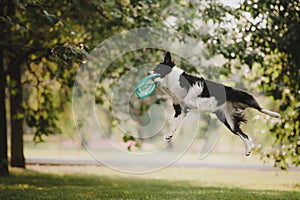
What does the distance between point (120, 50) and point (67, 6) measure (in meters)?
1.66

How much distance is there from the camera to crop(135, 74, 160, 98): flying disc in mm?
5719

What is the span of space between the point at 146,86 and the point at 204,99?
2.54 feet

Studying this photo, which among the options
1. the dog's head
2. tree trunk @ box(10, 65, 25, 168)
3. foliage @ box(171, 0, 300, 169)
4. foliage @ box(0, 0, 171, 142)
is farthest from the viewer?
tree trunk @ box(10, 65, 25, 168)

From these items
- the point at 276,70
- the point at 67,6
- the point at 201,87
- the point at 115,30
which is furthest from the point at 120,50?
the point at 201,87

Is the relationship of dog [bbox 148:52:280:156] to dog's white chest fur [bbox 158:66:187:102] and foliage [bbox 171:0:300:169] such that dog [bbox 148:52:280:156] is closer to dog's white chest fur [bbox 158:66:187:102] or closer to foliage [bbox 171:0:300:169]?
dog's white chest fur [bbox 158:66:187:102]

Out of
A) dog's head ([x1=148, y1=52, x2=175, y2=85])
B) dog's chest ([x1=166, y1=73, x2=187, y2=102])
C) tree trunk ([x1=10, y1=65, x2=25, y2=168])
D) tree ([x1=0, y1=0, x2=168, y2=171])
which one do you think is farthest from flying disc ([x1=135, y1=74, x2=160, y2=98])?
tree trunk ([x1=10, y1=65, x2=25, y2=168])

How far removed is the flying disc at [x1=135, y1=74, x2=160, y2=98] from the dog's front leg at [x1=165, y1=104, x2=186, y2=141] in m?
0.39

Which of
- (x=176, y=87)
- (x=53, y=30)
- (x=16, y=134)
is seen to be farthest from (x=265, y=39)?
(x=16, y=134)

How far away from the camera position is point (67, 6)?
10.3 meters

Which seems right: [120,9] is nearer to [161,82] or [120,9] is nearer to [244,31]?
[244,31]

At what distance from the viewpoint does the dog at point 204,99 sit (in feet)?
18.8

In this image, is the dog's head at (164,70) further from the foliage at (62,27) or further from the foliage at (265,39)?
the foliage at (265,39)

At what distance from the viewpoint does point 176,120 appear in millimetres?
5770

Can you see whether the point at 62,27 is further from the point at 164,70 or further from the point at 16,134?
the point at 16,134
